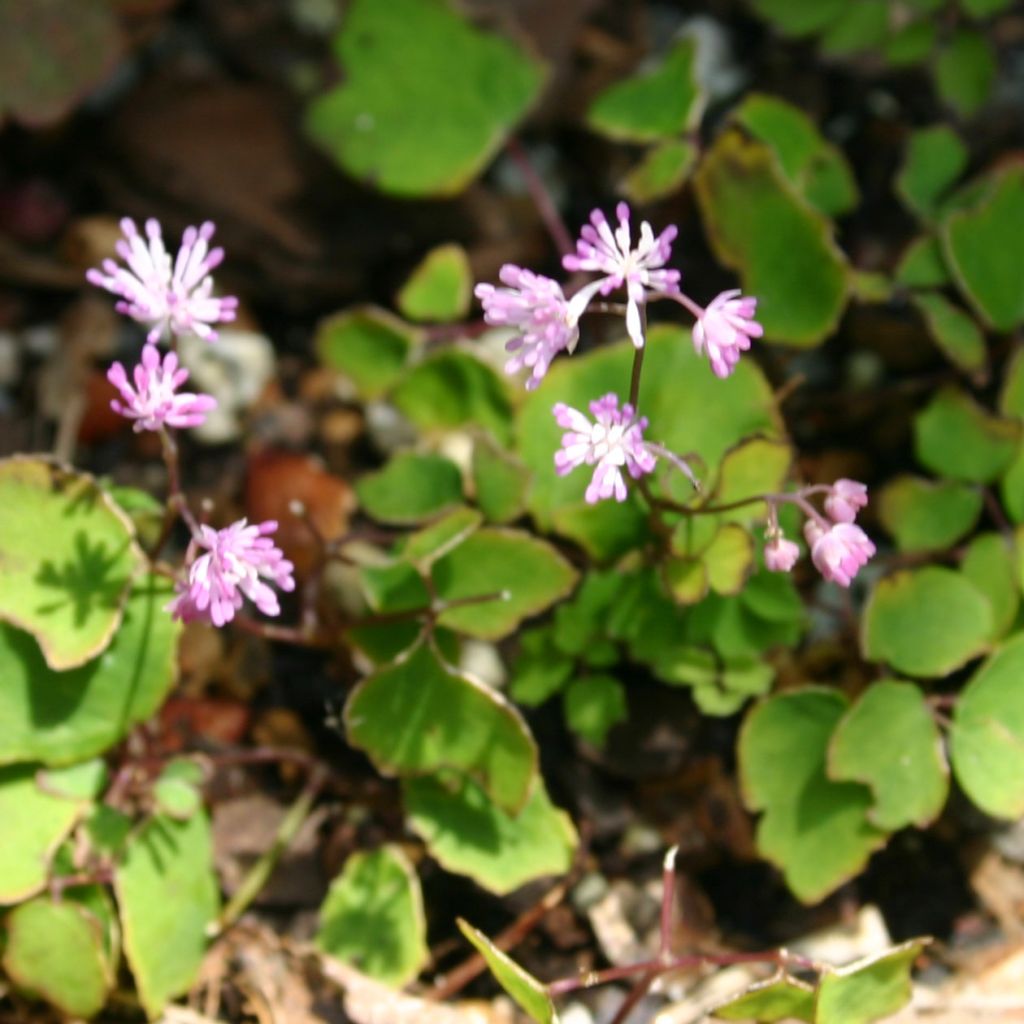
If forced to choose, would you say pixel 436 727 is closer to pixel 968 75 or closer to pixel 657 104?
pixel 657 104

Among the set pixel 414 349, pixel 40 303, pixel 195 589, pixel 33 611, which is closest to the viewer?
pixel 195 589

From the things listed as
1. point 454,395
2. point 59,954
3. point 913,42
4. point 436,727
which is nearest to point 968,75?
point 913,42

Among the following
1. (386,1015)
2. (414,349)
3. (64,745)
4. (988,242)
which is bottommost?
(386,1015)

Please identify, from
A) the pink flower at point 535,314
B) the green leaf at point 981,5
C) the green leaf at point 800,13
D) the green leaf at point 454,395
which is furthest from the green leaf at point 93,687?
the green leaf at point 981,5

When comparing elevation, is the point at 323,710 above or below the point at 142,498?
below

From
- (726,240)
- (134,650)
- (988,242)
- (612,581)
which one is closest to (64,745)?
(134,650)

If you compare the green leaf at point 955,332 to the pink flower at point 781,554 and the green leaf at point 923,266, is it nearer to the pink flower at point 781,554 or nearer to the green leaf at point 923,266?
the green leaf at point 923,266

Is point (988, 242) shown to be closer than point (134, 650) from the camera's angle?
No

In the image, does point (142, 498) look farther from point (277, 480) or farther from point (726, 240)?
point (726, 240)
